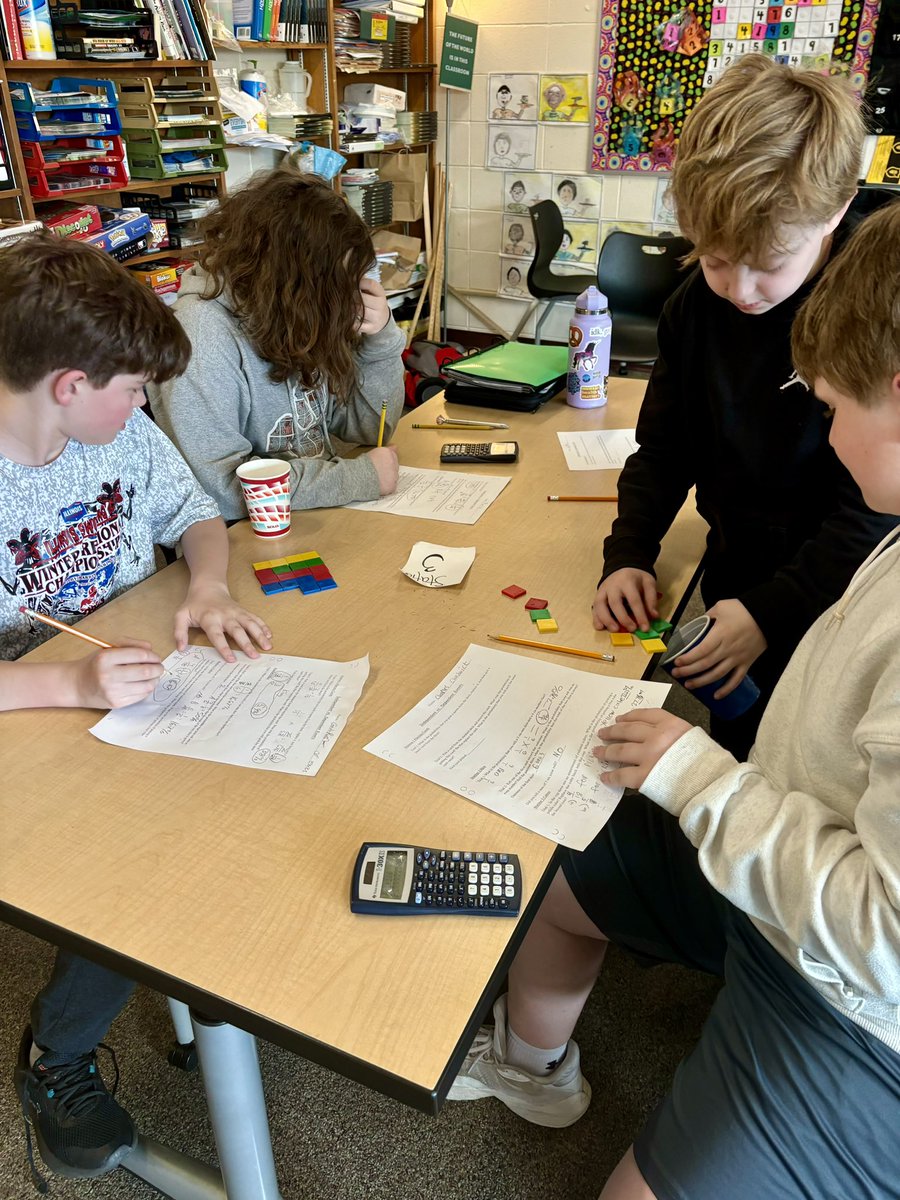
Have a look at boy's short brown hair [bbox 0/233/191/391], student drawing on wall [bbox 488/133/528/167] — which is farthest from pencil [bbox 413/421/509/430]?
student drawing on wall [bbox 488/133/528/167]

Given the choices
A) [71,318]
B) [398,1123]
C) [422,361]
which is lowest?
[398,1123]

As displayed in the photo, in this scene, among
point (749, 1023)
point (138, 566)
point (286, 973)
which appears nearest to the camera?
point (286, 973)

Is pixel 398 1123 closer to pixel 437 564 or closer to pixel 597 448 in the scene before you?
pixel 437 564

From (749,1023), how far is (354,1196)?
0.67m

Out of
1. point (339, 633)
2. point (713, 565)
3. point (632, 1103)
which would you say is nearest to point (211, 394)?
point (339, 633)

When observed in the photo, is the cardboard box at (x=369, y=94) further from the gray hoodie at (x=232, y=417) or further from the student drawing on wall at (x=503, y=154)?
the gray hoodie at (x=232, y=417)

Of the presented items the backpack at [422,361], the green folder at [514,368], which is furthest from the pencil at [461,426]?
the backpack at [422,361]

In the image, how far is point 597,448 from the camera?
170 centimetres

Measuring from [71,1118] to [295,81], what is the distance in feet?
12.5

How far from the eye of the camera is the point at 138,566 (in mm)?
1300

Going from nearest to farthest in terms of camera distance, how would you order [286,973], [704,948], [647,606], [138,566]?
[286,973] → [704,948] → [647,606] → [138,566]

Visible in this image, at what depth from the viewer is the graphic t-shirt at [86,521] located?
1.13m

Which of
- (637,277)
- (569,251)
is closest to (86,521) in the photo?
(637,277)

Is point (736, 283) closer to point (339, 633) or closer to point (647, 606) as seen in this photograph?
point (647, 606)
